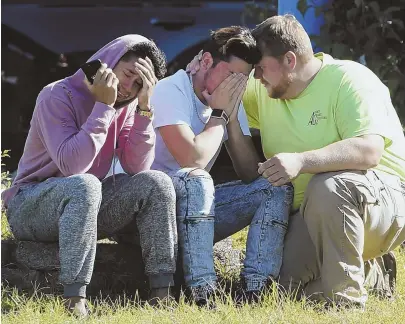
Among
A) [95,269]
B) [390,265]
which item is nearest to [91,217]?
[95,269]

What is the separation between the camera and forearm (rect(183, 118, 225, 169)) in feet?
13.4

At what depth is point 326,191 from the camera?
382 cm

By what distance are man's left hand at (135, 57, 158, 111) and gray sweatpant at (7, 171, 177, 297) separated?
12.0 inches

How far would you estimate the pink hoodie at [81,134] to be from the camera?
3.70 meters

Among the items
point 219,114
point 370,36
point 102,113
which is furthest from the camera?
point 370,36

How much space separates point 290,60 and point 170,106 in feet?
1.87

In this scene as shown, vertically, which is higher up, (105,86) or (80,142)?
(105,86)

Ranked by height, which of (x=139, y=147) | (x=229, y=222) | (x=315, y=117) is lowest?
(x=229, y=222)

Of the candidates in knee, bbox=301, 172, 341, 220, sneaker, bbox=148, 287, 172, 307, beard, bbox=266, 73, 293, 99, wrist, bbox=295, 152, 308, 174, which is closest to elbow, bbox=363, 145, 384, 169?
knee, bbox=301, 172, 341, 220

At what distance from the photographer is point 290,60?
13.6 ft

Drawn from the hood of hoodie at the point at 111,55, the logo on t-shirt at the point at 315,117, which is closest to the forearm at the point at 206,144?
the logo on t-shirt at the point at 315,117

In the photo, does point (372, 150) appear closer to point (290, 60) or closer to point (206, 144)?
point (290, 60)

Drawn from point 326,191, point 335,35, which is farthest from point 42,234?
point 335,35

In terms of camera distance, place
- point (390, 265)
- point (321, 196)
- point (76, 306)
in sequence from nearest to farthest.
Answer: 1. point (76, 306)
2. point (321, 196)
3. point (390, 265)
